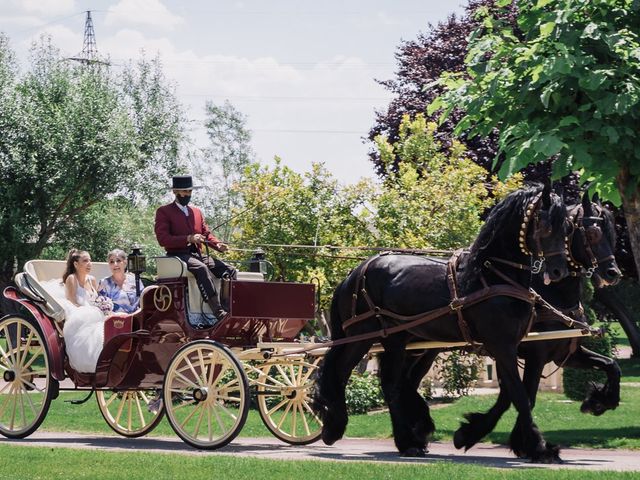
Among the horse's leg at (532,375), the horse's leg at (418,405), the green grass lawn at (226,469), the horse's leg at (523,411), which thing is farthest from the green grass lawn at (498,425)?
the green grass lawn at (226,469)

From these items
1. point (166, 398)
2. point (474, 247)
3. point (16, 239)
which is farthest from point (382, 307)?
point (16, 239)

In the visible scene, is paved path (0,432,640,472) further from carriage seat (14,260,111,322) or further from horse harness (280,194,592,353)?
carriage seat (14,260,111,322)

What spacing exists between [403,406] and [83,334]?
3751 millimetres

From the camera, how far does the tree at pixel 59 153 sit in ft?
103

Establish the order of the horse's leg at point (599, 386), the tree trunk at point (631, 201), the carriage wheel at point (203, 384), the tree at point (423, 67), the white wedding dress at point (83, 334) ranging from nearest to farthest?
the carriage wheel at point (203, 384) → the horse's leg at point (599, 386) → the tree trunk at point (631, 201) → the white wedding dress at point (83, 334) → the tree at point (423, 67)

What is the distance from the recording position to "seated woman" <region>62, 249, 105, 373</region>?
13453 mm

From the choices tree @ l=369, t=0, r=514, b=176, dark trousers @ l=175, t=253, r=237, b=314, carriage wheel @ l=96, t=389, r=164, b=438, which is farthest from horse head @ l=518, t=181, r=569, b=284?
tree @ l=369, t=0, r=514, b=176

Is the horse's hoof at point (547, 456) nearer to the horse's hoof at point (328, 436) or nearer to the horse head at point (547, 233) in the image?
the horse head at point (547, 233)

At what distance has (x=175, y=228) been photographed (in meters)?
13.0

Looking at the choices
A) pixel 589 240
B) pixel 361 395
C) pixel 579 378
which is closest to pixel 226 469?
pixel 589 240

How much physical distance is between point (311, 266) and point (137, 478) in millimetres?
13982

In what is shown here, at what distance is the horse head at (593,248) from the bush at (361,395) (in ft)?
21.3

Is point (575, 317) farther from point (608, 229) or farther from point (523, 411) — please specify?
point (523, 411)

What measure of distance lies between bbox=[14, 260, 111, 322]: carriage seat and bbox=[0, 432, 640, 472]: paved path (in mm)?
1510
